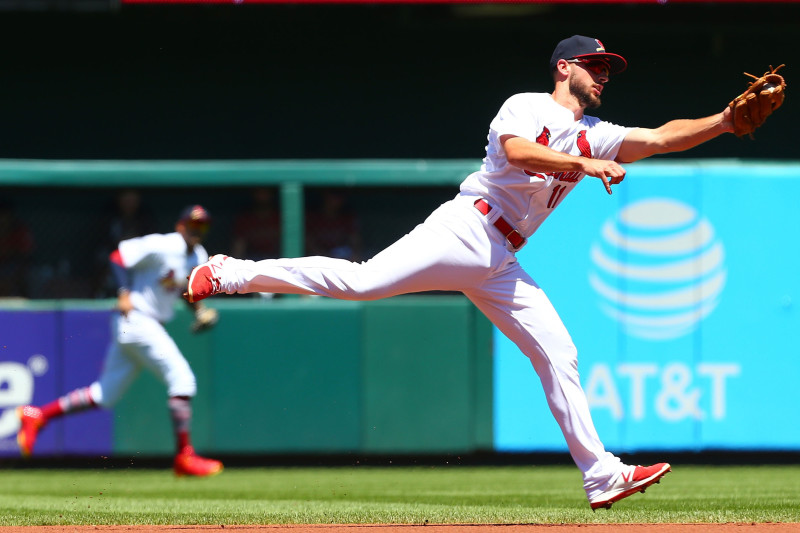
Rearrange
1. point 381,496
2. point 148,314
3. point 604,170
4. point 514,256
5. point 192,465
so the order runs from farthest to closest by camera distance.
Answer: point 148,314 → point 192,465 → point 381,496 → point 514,256 → point 604,170

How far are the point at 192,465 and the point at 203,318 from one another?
0.96m

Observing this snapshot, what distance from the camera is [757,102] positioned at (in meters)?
4.37

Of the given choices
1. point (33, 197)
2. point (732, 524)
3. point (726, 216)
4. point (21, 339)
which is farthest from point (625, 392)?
point (33, 197)

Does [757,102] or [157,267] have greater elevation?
[757,102]

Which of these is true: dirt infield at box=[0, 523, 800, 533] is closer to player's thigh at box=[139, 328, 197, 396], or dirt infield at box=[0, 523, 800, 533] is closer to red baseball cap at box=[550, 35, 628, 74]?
red baseball cap at box=[550, 35, 628, 74]

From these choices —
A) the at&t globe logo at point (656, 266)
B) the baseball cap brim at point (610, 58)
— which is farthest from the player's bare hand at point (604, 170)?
the at&t globe logo at point (656, 266)

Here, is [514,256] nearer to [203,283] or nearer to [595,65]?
[595,65]

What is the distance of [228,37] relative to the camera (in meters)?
9.66

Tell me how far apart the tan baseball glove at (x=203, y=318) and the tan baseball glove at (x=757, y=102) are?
3992 mm

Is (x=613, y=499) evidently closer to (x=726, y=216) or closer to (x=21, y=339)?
(x=726, y=216)

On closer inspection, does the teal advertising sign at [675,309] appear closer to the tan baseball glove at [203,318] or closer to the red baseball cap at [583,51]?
the tan baseball glove at [203,318]

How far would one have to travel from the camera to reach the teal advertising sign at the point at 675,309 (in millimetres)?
7703

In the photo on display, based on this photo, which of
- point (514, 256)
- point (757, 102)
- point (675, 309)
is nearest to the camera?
point (757, 102)

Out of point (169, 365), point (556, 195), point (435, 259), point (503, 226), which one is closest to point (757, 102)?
point (556, 195)
